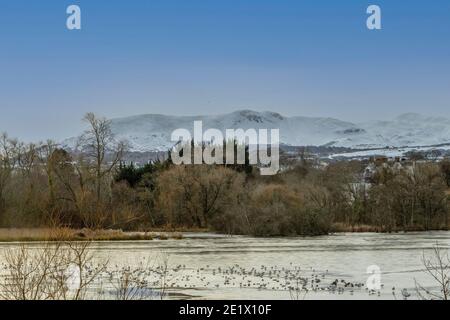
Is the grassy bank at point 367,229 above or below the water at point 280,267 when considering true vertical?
below

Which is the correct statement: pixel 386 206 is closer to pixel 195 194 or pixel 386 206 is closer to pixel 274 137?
pixel 274 137

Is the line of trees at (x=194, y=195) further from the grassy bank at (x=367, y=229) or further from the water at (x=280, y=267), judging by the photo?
the water at (x=280, y=267)

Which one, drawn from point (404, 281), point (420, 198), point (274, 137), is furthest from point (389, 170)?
point (404, 281)

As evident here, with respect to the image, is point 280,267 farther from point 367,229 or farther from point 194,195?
point 194,195

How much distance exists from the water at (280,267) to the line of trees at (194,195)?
913 centimetres

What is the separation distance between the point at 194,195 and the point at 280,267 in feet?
85.6

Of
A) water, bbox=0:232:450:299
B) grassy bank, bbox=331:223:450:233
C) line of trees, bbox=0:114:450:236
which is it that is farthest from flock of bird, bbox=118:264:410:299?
grassy bank, bbox=331:223:450:233

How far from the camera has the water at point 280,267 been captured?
1434cm

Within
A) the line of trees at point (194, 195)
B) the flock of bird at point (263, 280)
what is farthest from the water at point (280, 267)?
the line of trees at point (194, 195)

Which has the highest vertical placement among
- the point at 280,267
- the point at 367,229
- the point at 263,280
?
the point at 263,280

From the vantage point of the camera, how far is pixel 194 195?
4572 centimetres

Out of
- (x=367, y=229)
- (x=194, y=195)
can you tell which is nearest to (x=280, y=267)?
(x=367, y=229)

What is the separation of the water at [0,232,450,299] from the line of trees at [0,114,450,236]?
30.0ft
